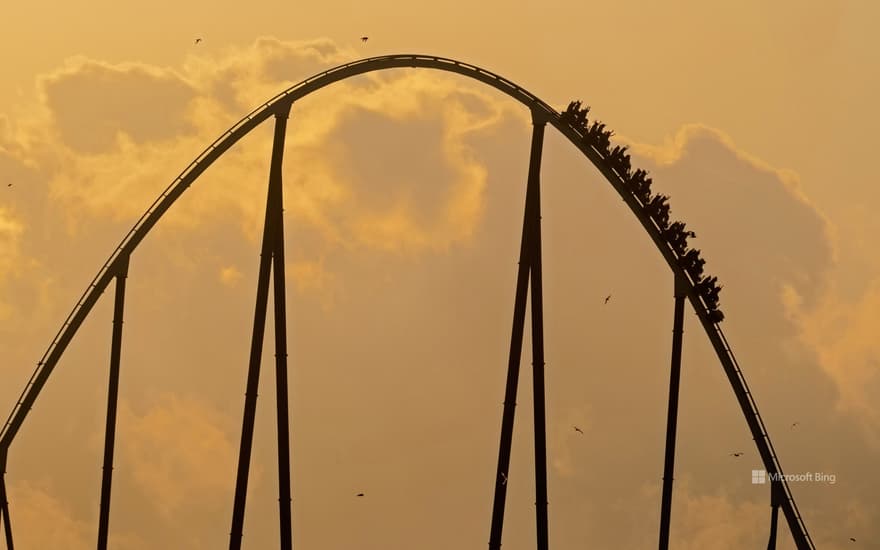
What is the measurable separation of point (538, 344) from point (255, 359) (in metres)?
6.53

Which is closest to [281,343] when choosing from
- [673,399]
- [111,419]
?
[111,419]

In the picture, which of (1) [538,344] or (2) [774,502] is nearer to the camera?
(1) [538,344]

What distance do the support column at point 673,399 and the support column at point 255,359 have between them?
1030 cm

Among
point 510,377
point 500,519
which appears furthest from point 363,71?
point 500,519

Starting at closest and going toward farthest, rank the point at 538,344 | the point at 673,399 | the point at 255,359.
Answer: the point at 255,359 < the point at 538,344 < the point at 673,399

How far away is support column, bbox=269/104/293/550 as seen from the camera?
132 ft

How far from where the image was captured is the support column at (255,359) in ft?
131

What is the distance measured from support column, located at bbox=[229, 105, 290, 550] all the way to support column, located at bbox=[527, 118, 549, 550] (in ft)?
19.5

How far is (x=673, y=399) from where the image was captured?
147ft

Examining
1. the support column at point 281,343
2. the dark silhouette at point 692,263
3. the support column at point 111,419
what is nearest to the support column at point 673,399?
the dark silhouette at point 692,263

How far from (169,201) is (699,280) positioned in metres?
13.1

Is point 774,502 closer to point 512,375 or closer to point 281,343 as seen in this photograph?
point 512,375

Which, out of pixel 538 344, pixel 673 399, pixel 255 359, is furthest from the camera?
pixel 673 399

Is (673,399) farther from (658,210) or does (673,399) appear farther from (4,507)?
(4,507)
